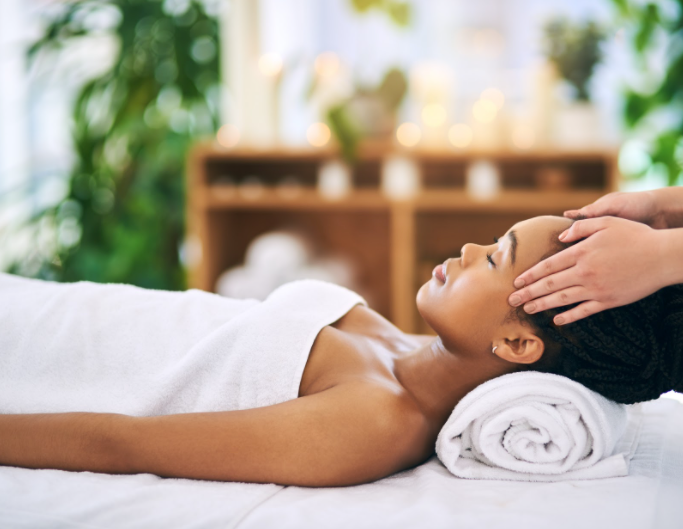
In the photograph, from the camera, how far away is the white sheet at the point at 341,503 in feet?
2.64

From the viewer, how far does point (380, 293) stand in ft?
10.3

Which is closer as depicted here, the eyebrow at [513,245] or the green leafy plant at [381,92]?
the eyebrow at [513,245]

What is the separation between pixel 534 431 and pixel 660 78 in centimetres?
239

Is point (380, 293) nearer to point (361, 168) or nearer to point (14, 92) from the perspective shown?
point (361, 168)

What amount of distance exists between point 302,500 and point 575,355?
45 centimetres

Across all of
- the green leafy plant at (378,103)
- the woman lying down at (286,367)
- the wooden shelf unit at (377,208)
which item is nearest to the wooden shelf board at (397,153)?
the wooden shelf unit at (377,208)

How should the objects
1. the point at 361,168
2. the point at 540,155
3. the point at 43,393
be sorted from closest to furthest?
the point at 43,393
the point at 540,155
the point at 361,168

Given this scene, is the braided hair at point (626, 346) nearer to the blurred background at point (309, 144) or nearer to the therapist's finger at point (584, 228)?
the therapist's finger at point (584, 228)

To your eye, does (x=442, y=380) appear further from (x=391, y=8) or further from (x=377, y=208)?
(x=391, y=8)

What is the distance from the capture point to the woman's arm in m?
0.91

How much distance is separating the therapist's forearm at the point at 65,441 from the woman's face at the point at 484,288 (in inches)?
20.0

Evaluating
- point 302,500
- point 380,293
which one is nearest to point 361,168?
point 380,293

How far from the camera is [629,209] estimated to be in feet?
3.44

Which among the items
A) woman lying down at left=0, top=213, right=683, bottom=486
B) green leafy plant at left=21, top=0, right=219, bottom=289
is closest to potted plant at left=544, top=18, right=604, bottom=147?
green leafy plant at left=21, top=0, right=219, bottom=289
